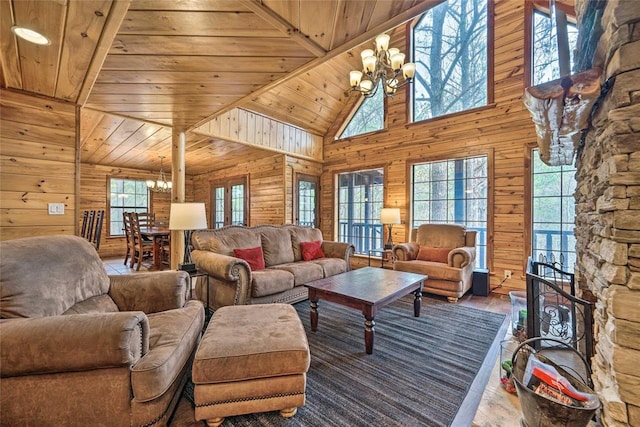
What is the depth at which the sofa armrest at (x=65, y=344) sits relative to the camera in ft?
3.79

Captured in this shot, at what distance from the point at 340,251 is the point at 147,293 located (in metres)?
2.60

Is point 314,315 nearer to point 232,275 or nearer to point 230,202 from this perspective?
point 232,275

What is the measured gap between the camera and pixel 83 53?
190 centimetres

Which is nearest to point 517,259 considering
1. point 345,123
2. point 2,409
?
point 345,123

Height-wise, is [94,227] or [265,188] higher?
[265,188]

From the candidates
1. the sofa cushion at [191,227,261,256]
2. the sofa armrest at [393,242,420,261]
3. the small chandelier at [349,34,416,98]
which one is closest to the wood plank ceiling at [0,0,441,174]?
the small chandelier at [349,34,416,98]

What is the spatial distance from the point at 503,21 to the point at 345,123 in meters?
2.97

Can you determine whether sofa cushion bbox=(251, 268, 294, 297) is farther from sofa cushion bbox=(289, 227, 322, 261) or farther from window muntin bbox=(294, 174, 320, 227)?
window muntin bbox=(294, 174, 320, 227)

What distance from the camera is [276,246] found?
3.69m

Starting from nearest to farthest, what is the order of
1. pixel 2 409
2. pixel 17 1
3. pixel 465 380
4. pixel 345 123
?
1. pixel 2 409
2. pixel 17 1
3. pixel 465 380
4. pixel 345 123

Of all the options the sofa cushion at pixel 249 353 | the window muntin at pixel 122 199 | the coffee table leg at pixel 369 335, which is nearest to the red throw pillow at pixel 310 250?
the coffee table leg at pixel 369 335

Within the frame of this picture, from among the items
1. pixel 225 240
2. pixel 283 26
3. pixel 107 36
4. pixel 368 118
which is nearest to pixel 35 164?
pixel 107 36

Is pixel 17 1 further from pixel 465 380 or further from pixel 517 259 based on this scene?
pixel 517 259

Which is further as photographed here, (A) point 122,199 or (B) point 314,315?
(A) point 122,199
